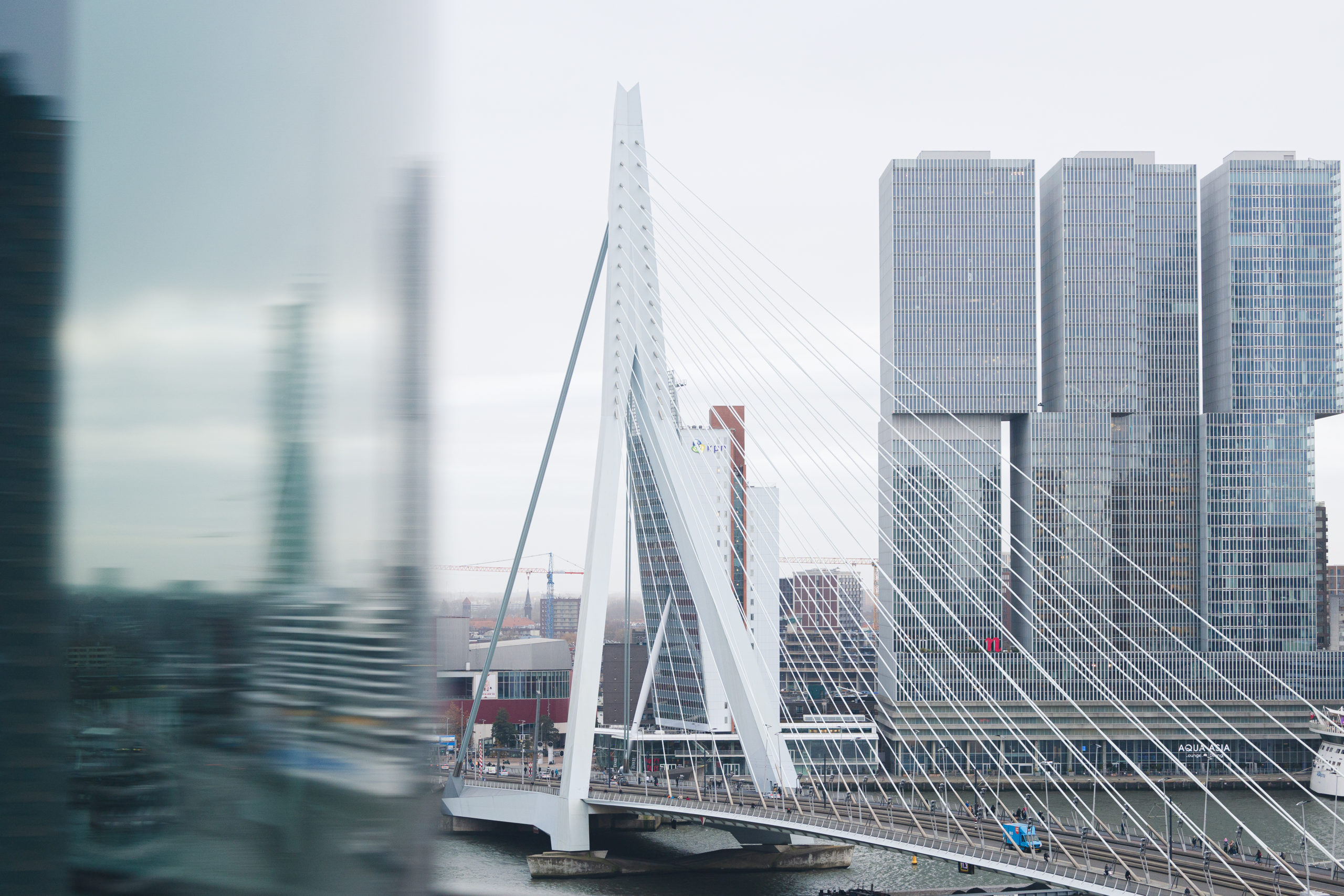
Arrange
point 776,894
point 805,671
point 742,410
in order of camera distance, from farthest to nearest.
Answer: point 805,671 → point 742,410 → point 776,894

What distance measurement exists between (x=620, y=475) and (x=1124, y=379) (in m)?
25.3

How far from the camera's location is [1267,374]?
117 ft

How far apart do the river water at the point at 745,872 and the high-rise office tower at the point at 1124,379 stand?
497 inches

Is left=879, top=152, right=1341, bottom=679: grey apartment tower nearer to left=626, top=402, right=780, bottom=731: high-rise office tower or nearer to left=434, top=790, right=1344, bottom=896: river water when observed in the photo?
left=626, top=402, right=780, bottom=731: high-rise office tower

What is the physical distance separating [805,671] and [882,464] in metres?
14.8

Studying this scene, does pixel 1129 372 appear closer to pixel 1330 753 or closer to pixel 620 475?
pixel 1330 753

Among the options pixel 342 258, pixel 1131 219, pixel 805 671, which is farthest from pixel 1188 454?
pixel 342 258

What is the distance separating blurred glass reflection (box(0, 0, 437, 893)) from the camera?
0.65 m

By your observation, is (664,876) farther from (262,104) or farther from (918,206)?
(918,206)

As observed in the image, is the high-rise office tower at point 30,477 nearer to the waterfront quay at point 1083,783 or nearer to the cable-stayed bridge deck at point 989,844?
the cable-stayed bridge deck at point 989,844

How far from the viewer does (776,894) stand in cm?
1623

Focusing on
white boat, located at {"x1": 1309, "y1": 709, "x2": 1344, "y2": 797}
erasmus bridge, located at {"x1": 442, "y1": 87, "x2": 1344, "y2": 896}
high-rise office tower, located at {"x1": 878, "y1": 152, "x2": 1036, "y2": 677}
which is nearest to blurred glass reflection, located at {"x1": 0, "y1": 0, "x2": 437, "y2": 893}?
erasmus bridge, located at {"x1": 442, "y1": 87, "x2": 1344, "y2": 896}

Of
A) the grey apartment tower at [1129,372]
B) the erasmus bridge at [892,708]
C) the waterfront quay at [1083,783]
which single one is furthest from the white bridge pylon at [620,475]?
the grey apartment tower at [1129,372]

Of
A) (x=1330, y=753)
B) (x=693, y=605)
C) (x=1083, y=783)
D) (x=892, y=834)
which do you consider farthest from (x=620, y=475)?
(x=1330, y=753)
